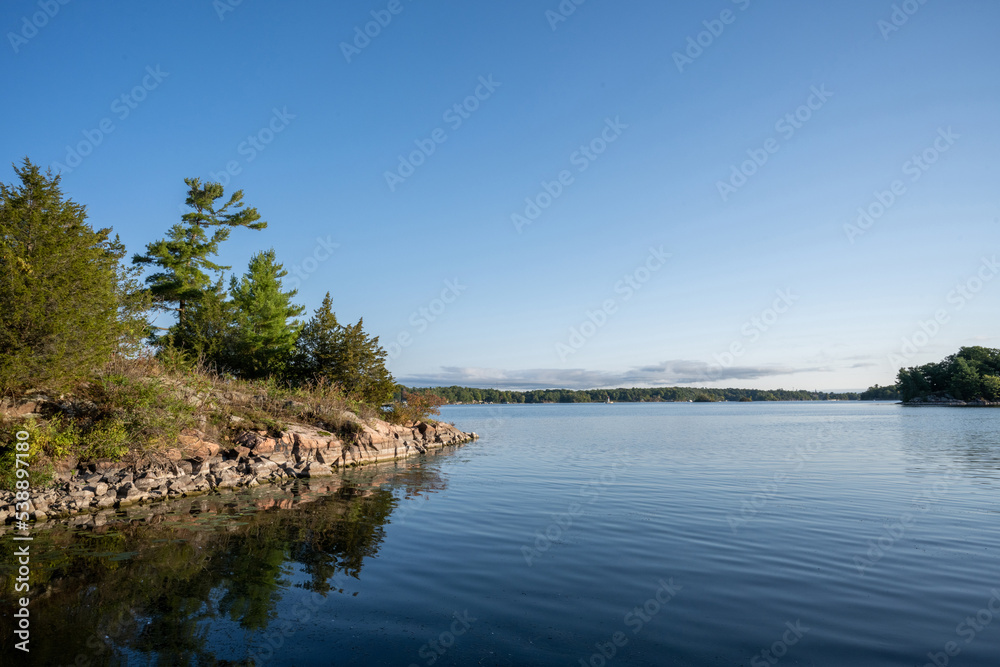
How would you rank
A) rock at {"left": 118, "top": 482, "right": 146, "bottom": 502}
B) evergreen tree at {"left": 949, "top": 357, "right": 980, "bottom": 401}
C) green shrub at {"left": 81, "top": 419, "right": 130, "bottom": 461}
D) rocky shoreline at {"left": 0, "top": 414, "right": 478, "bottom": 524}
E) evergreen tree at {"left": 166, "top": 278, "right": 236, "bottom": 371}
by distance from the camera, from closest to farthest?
rocky shoreline at {"left": 0, "top": 414, "right": 478, "bottom": 524}
rock at {"left": 118, "top": 482, "right": 146, "bottom": 502}
green shrub at {"left": 81, "top": 419, "right": 130, "bottom": 461}
evergreen tree at {"left": 166, "top": 278, "right": 236, "bottom": 371}
evergreen tree at {"left": 949, "top": 357, "right": 980, "bottom": 401}

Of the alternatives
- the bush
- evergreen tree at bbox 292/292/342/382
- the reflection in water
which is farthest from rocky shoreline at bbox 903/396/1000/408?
the bush

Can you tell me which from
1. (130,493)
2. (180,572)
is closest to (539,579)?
(180,572)

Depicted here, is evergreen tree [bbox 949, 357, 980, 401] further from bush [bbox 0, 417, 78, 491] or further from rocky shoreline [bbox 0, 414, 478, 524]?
bush [bbox 0, 417, 78, 491]

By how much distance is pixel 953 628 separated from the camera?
6.48 meters

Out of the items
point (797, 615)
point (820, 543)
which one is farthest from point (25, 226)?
point (820, 543)

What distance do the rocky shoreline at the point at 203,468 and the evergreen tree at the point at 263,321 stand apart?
1060 cm

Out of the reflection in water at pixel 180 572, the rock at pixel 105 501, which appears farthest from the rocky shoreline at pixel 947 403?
the rock at pixel 105 501

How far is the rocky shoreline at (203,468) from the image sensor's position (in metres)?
12.9

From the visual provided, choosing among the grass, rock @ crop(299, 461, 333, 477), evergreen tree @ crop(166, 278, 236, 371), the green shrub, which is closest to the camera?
the grass

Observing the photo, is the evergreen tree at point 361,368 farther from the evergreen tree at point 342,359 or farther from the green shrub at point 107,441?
the green shrub at point 107,441

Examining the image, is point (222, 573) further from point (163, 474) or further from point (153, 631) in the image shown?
point (163, 474)

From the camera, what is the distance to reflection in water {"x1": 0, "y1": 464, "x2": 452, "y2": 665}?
19.5ft

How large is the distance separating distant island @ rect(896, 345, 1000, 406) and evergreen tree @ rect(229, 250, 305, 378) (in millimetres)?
127675

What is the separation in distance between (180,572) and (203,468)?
9211 millimetres
